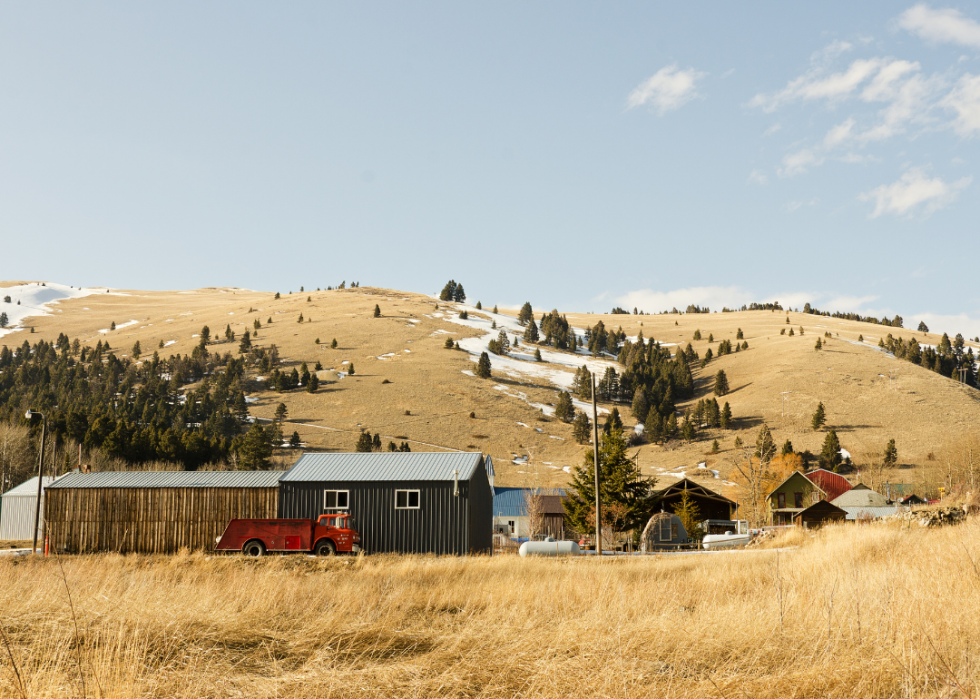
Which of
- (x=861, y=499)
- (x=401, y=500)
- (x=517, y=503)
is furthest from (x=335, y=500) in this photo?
(x=861, y=499)

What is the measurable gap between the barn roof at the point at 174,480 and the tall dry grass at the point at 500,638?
76.9 ft

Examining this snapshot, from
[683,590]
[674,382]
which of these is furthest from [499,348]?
[683,590]

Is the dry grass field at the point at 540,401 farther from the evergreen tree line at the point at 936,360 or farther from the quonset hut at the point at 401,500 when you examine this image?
the quonset hut at the point at 401,500

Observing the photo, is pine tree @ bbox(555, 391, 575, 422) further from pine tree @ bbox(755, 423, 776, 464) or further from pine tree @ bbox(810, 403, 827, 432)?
pine tree @ bbox(810, 403, 827, 432)

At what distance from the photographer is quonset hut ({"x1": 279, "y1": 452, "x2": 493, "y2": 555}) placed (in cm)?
3297

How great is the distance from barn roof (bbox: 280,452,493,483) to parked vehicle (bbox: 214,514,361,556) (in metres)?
3.96

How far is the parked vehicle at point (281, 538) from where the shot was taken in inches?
1182

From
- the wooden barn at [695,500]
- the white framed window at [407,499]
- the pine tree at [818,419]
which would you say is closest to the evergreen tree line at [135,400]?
the wooden barn at [695,500]

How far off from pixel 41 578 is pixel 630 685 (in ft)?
35.1

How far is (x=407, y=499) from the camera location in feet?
110

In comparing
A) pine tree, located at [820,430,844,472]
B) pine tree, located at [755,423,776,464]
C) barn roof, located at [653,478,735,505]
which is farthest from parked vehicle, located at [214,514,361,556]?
pine tree, located at [820,430,844,472]

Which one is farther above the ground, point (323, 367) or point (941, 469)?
point (323, 367)

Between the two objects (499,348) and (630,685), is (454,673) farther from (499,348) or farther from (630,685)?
(499,348)

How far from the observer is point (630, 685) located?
5.56m
